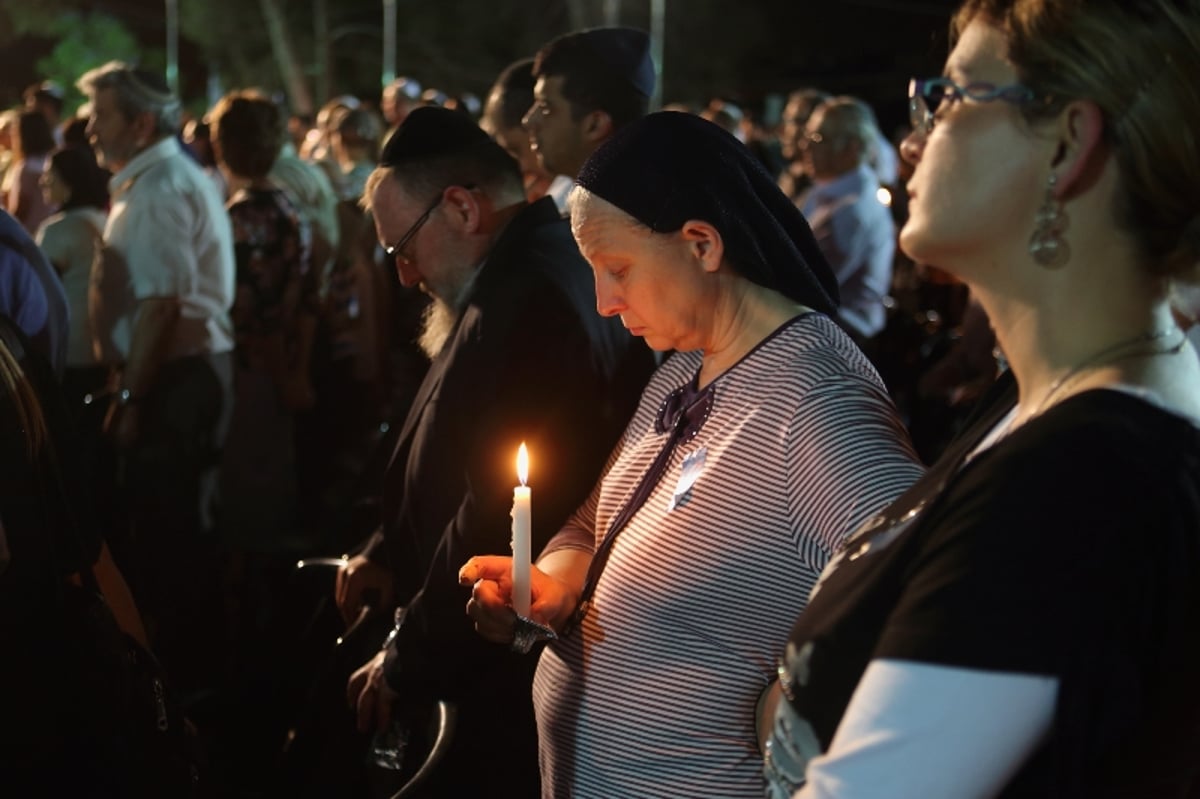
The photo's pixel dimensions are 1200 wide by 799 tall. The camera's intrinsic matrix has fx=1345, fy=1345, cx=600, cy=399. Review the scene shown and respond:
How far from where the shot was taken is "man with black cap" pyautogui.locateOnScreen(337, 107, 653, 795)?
2639 millimetres

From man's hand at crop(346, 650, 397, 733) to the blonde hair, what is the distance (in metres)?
1.89

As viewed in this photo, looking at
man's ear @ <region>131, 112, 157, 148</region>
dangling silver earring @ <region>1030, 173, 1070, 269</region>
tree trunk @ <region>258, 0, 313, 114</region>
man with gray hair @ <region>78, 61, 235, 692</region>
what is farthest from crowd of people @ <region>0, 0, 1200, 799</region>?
tree trunk @ <region>258, 0, 313, 114</region>

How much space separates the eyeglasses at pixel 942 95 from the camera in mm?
1223

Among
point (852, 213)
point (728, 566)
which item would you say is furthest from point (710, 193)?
point (852, 213)

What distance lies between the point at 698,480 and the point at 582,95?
83.8 inches

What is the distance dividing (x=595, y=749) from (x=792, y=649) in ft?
2.22

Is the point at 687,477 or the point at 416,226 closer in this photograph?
the point at 687,477

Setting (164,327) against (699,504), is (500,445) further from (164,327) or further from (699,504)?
(164,327)

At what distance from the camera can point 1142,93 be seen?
1.17 meters

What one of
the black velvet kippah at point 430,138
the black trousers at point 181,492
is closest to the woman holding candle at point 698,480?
the black velvet kippah at point 430,138

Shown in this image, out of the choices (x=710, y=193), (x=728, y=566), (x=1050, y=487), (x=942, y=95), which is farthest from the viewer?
(x=710, y=193)

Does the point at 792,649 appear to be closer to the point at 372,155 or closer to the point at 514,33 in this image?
the point at 372,155

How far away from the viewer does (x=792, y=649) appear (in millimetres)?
1336

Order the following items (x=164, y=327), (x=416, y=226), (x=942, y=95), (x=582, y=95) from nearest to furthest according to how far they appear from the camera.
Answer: (x=942, y=95)
(x=416, y=226)
(x=582, y=95)
(x=164, y=327)
